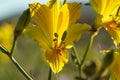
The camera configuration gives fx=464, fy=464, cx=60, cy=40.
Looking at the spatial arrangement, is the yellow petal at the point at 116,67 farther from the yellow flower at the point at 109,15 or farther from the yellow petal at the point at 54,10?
the yellow petal at the point at 54,10

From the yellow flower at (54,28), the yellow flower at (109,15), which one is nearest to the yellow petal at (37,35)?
the yellow flower at (54,28)

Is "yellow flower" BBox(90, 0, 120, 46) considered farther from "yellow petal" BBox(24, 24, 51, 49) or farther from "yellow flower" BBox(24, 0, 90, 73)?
"yellow petal" BBox(24, 24, 51, 49)

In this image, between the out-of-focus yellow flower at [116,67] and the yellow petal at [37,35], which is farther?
the yellow petal at [37,35]

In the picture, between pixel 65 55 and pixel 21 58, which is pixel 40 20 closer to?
pixel 65 55

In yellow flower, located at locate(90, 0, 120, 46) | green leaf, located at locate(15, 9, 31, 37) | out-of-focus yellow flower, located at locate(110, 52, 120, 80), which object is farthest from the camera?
yellow flower, located at locate(90, 0, 120, 46)

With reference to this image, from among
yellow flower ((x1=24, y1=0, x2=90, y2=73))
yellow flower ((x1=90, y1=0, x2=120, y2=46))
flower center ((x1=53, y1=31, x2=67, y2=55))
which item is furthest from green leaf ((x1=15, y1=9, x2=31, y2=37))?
yellow flower ((x1=90, y1=0, x2=120, y2=46))
